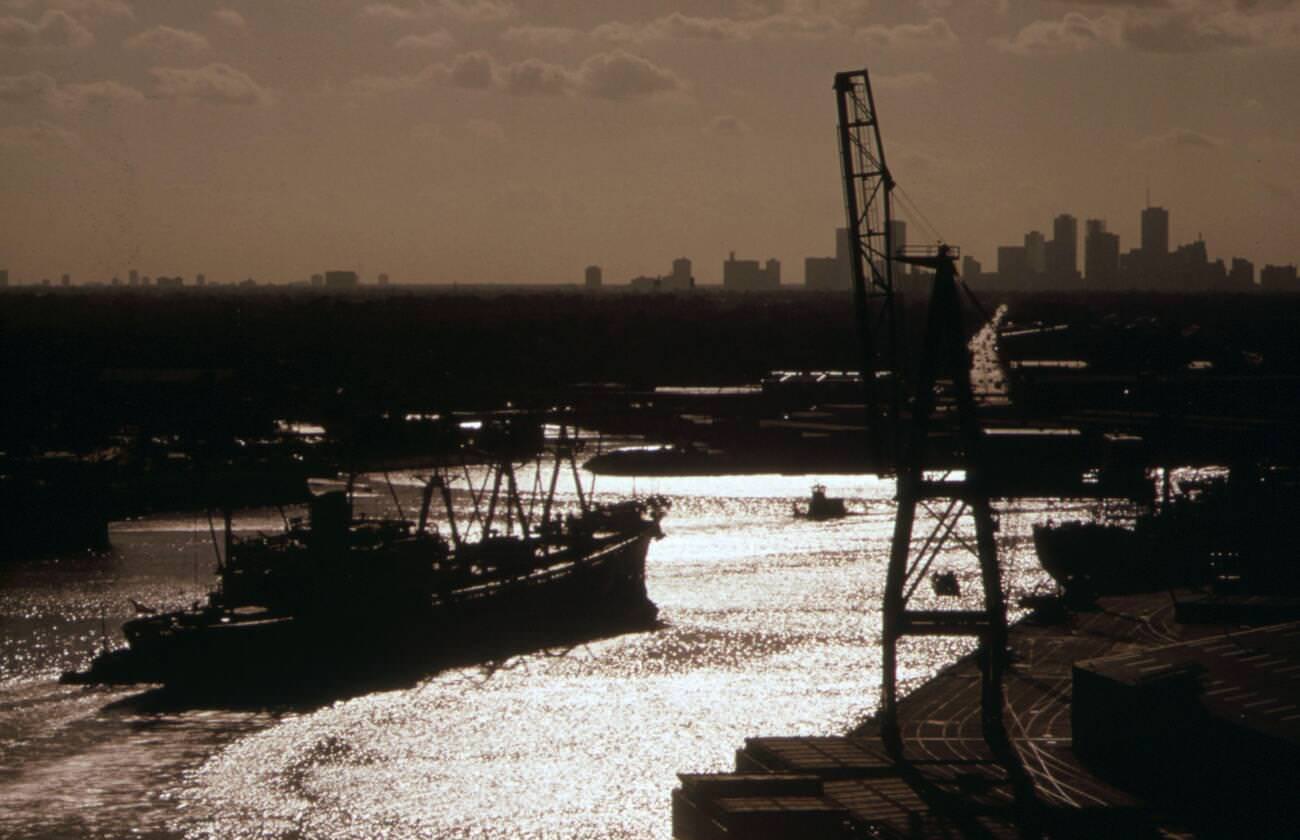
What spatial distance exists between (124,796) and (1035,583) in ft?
Answer: 63.8

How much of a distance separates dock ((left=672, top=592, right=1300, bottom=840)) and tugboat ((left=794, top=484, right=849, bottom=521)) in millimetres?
23036

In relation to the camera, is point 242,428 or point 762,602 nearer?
point 762,602

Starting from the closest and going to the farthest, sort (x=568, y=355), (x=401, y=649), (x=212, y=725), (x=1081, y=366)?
(x=212, y=725) < (x=401, y=649) < (x=1081, y=366) < (x=568, y=355)

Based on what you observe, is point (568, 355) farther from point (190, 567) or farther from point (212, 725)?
point (212, 725)

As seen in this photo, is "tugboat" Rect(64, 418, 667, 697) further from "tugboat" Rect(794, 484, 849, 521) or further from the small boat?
"tugboat" Rect(794, 484, 849, 521)

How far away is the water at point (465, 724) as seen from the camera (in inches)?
709

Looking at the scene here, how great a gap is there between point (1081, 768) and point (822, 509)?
26366mm

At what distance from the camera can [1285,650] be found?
59.4 feet

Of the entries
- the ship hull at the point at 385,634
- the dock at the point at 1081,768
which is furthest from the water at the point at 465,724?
the dock at the point at 1081,768

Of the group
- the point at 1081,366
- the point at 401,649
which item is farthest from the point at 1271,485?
the point at 1081,366

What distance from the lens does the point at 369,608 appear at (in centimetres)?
2817

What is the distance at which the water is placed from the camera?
1802 centimetres

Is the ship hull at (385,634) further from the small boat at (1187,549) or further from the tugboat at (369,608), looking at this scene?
the small boat at (1187,549)

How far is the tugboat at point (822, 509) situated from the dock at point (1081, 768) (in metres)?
23.0
